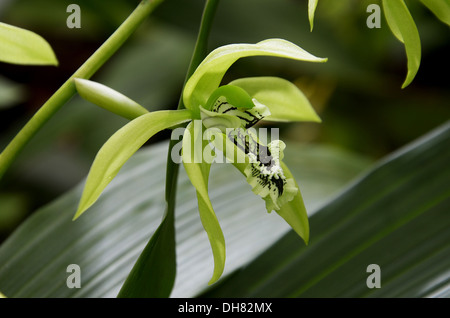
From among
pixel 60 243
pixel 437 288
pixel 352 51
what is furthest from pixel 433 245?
pixel 352 51

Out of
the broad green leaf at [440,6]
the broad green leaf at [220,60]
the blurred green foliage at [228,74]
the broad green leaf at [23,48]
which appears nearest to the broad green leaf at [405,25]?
the broad green leaf at [440,6]

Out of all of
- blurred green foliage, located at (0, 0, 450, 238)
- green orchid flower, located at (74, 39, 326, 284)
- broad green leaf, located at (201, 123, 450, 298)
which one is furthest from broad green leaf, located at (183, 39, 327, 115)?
Result: blurred green foliage, located at (0, 0, 450, 238)

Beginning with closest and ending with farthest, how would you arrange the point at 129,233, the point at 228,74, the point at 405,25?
the point at 405,25, the point at 129,233, the point at 228,74

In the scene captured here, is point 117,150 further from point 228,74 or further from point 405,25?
point 228,74

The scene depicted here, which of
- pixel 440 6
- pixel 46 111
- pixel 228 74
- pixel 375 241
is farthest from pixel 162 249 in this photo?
pixel 228 74

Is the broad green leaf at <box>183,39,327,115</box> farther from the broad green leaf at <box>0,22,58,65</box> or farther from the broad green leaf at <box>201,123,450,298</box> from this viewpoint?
the broad green leaf at <box>201,123,450,298</box>
